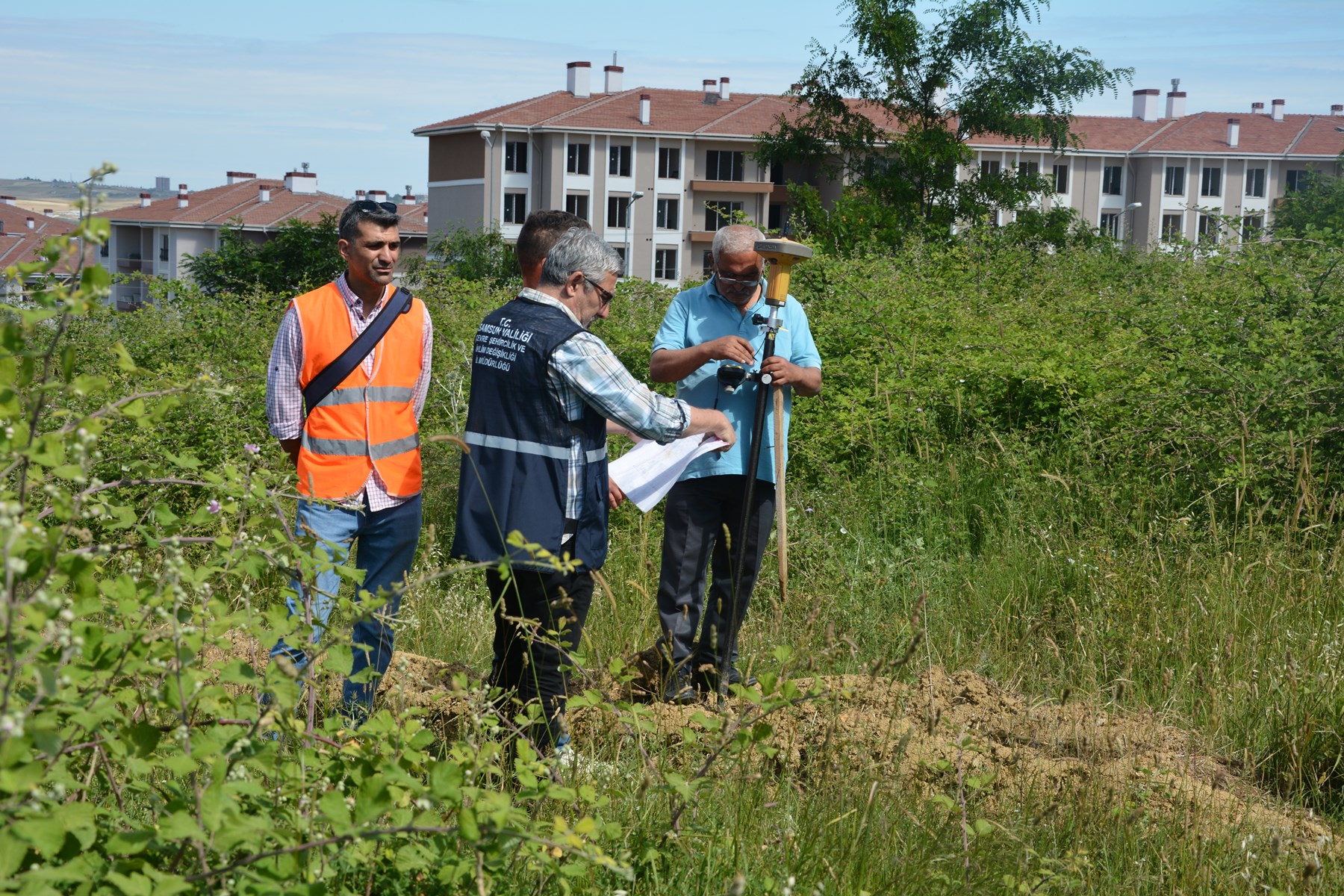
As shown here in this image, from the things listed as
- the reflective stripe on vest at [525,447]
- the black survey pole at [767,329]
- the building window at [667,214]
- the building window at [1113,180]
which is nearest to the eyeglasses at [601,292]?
the reflective stripe on vest at [525,447]

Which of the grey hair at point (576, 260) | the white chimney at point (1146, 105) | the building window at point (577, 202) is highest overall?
the white chimney at point (1146, 105)

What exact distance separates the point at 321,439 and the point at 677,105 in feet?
217

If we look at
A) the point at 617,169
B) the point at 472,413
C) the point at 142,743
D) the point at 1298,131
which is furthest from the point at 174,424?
the point at 1298,131

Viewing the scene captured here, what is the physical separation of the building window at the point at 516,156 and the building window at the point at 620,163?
455cm

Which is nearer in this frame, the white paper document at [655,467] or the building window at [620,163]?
the white paper document at [655,467]

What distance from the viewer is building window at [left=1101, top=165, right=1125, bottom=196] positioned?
7319cm

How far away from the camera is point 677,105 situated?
6775 centimetres

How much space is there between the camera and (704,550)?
5.07 m

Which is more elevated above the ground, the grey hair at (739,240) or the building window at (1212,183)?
the building window at (1212,183)

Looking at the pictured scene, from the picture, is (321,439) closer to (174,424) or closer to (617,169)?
(174,424)

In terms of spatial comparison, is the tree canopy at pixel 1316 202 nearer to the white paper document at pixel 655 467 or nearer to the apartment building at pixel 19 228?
the white paper document at pixel 655 467

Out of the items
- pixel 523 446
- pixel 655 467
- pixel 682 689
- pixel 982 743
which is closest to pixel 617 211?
pixel 655 467

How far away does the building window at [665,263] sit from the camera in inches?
2633

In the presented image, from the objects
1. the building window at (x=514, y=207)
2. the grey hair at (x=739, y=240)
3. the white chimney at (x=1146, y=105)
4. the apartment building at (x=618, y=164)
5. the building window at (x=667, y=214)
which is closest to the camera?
the grey hair at (x=739, y=240)
